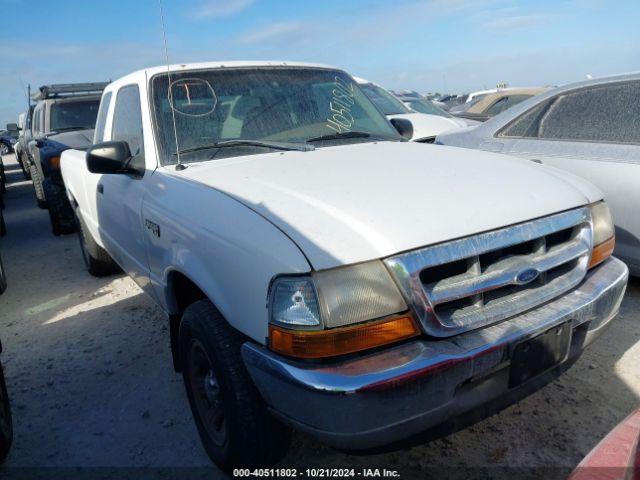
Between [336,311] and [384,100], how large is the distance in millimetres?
6824

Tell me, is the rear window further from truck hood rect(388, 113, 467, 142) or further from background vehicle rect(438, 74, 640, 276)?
truck hood rect(388, 113, 467, 142)

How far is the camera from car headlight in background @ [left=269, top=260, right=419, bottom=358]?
168 cm

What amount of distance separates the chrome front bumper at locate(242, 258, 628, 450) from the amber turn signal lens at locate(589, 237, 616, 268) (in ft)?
1.97

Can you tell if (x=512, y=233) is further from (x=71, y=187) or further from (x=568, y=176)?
(x=71, y=187)

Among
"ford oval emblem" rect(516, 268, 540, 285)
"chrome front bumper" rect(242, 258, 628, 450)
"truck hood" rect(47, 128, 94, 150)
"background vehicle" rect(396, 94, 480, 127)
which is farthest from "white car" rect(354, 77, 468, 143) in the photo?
"chrome front bumper" rect(242, 258, 628, 450)

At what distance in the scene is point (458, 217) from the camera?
6.25ft

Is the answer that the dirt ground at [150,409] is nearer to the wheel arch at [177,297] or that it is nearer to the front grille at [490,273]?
the wheel arch at [177,297]

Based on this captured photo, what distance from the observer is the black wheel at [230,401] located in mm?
1943

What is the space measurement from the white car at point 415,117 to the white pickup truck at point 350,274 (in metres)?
4.23

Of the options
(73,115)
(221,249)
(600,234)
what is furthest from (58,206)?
(600,234)

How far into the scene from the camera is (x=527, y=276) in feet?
6.49

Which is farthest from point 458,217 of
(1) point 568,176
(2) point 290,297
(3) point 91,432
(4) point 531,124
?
(4) point 531,124

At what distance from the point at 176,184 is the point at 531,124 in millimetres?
3158

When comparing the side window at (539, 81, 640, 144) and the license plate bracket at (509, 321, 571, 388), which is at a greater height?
the side window at (539, 81, 640, 144)
